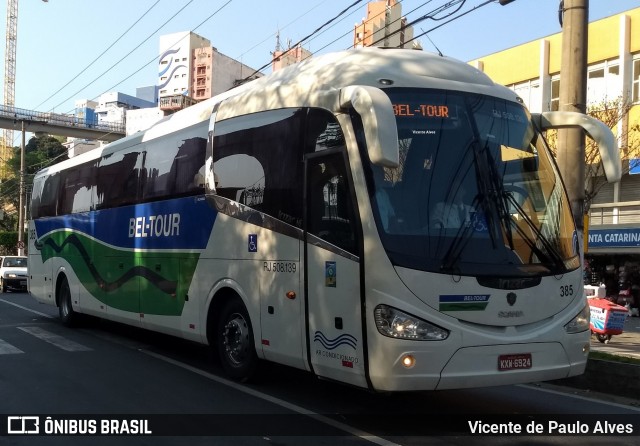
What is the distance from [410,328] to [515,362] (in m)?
1.08

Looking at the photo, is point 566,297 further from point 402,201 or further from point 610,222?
point 610,222

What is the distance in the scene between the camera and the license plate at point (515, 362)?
224 inches

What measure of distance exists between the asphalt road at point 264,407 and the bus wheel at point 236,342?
0.64 feet

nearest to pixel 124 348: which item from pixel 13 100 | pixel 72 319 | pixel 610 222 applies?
pixel 72 319

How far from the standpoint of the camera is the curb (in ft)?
25.0

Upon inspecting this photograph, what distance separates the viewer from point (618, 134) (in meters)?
24.6

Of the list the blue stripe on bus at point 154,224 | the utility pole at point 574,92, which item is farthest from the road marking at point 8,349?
the utility pole at point 574,92

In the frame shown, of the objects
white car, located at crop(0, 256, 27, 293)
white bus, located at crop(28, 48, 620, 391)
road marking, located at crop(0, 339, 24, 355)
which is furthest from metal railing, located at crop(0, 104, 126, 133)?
white bus, located at crop(28, 48, 620, 391)

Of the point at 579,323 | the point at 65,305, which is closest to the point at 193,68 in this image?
the point at 65,305

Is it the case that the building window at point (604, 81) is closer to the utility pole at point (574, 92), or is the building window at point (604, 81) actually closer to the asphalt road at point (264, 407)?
the utility pole at point (574, 92)

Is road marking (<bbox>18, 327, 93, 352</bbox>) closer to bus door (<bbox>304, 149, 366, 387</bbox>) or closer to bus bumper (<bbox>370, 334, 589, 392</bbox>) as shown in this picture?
bus door (<bbox>304, 149, 366, 387</bbox>)

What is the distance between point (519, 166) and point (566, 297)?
138 centimetres

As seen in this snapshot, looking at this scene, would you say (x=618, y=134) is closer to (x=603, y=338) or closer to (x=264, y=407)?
(x=603, y=338)

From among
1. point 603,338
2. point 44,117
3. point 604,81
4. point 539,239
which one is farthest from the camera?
point 44,117
